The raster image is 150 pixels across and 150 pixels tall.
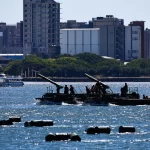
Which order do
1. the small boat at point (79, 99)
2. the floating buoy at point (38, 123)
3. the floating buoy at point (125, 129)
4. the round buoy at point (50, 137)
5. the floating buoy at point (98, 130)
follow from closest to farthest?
1. the round buoy at point (50, 137)
2. the floating buoy at point (98, 130)
3. the floating buoy at point (125, 129)
4. the floating buoy at point (38, 123)
5. the small boat at point (79, 99)

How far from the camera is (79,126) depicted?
334 ft

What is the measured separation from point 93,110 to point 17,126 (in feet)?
103

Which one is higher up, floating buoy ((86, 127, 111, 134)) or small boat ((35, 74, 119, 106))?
small boat ((35, 74, 119, 106))

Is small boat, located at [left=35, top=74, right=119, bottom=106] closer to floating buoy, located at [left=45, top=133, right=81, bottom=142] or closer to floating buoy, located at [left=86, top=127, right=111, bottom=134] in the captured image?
floating buoy, located at [left=86, top=127, right=111, bottom=134]

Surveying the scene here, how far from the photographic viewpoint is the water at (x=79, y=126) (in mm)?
83188

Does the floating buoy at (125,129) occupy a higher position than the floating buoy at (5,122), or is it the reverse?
the floating buoy at (5,122)

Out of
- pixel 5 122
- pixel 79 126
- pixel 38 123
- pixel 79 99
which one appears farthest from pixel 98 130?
pixel 79 99

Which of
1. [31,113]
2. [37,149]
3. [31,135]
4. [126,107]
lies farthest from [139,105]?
[37,149]

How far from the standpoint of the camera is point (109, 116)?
11862cm

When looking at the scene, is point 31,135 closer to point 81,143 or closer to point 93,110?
point 81,143

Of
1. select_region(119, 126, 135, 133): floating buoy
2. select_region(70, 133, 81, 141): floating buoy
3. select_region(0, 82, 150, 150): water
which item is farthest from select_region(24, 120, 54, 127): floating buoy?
select_region(70, 133, 81, 141): floating buoy

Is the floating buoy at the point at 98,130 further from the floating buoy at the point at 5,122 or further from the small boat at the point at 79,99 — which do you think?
the small boat at the point at 79,99

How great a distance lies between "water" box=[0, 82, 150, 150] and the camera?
83.2 metres

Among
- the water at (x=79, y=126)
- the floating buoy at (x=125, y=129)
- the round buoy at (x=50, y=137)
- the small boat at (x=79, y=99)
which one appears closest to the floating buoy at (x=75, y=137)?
the water at (x=79, y=126)
